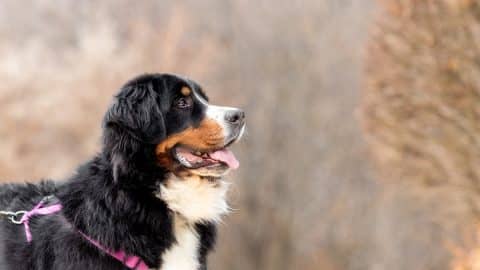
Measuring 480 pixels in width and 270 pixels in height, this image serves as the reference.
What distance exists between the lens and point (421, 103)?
8.93 m

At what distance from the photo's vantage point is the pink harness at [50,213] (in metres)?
4.45

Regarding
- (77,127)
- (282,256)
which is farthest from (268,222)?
(77,127)

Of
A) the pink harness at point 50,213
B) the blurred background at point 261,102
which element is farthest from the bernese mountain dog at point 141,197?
the blurred background at point 261,102

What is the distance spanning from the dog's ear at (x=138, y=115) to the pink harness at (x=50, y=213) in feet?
1.96

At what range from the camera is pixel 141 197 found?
15.0 ft

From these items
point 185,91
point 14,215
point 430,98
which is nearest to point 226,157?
point 185,91

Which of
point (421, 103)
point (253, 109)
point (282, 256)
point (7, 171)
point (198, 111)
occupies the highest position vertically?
point (253, 109)

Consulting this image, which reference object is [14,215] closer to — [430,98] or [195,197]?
[195,197]

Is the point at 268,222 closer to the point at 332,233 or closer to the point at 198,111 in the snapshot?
the point at 332,233

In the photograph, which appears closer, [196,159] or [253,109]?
[196,159]

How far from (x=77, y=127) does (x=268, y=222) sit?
5528 mm

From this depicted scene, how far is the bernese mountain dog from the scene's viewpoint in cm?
450

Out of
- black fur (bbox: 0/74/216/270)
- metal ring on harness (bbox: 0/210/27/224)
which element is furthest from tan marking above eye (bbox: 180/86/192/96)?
metal ring on harness (bbox: 0/210/27/224)

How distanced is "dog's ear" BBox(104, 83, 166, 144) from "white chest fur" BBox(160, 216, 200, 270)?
1.68 ft
